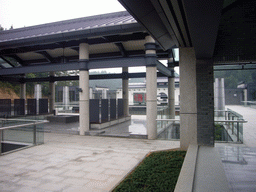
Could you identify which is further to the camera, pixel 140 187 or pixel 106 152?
pixel 106 152

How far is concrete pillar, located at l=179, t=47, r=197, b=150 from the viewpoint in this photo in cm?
709

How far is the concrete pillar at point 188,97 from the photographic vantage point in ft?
23.3

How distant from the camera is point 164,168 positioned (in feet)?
17.7

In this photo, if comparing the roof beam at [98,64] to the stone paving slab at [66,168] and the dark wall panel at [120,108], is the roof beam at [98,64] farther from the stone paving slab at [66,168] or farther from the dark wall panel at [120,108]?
the dark wall panel at [120,108]

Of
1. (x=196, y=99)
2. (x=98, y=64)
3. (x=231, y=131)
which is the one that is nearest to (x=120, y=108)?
(x=98, y=64)

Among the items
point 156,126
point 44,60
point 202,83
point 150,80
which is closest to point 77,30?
point 150,80

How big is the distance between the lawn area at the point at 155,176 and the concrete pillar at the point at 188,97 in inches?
34.0

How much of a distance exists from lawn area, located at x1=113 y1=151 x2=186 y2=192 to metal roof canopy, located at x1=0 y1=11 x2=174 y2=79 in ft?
20.1

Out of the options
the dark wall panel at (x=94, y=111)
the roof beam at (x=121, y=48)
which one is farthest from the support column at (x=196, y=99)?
the roof beam at (x=121, y=48)

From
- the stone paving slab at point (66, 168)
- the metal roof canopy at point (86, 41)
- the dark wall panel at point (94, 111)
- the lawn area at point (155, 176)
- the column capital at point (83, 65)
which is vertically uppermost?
the metal roof canopy at point (86, 41)

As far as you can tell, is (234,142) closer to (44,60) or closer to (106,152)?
(106,152)

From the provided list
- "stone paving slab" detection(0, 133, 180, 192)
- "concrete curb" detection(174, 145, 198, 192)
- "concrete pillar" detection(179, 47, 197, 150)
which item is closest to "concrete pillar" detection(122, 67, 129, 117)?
"stone paving slab" detection(0, 133, 180, 192)

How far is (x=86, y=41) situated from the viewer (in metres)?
12.3

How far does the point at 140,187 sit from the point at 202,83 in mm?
4131
